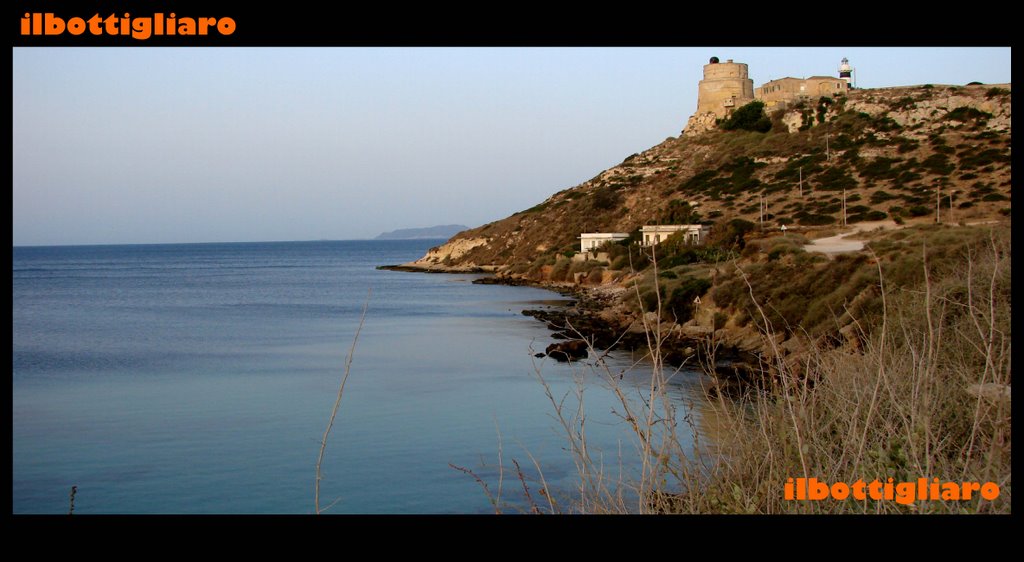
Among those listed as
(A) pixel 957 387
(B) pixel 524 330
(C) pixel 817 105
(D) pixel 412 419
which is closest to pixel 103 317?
(B) pixel 524 330

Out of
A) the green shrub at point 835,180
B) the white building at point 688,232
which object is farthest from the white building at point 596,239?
the green shrub at point 835,180

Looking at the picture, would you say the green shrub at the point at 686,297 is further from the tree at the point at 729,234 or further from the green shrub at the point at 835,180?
the green shrub at the point at 835,180

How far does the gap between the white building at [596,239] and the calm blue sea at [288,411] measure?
34.5 ft

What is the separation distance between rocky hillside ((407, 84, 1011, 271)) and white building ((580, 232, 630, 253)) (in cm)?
222

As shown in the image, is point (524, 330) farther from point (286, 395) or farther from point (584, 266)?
point (584, 266)

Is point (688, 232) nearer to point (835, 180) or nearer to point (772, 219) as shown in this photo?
Result: point (772, 219)

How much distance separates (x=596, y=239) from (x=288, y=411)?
30244 millimetres

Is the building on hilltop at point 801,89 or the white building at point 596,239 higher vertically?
the building on hilltop at point 801,89

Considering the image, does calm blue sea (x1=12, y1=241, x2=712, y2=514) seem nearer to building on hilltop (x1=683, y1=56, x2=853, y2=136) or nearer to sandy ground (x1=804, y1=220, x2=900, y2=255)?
sandy ground (x1=804, y1=220, x2=900, y2=255)

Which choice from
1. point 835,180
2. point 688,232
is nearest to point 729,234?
point 688,232

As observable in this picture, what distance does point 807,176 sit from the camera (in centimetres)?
4619

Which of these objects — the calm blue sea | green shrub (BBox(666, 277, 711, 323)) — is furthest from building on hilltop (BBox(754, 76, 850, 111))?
green shrub (BBox(666, 277, 711, 323))

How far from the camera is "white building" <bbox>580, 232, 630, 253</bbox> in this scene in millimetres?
42766

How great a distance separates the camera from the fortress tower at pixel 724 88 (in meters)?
63.8
